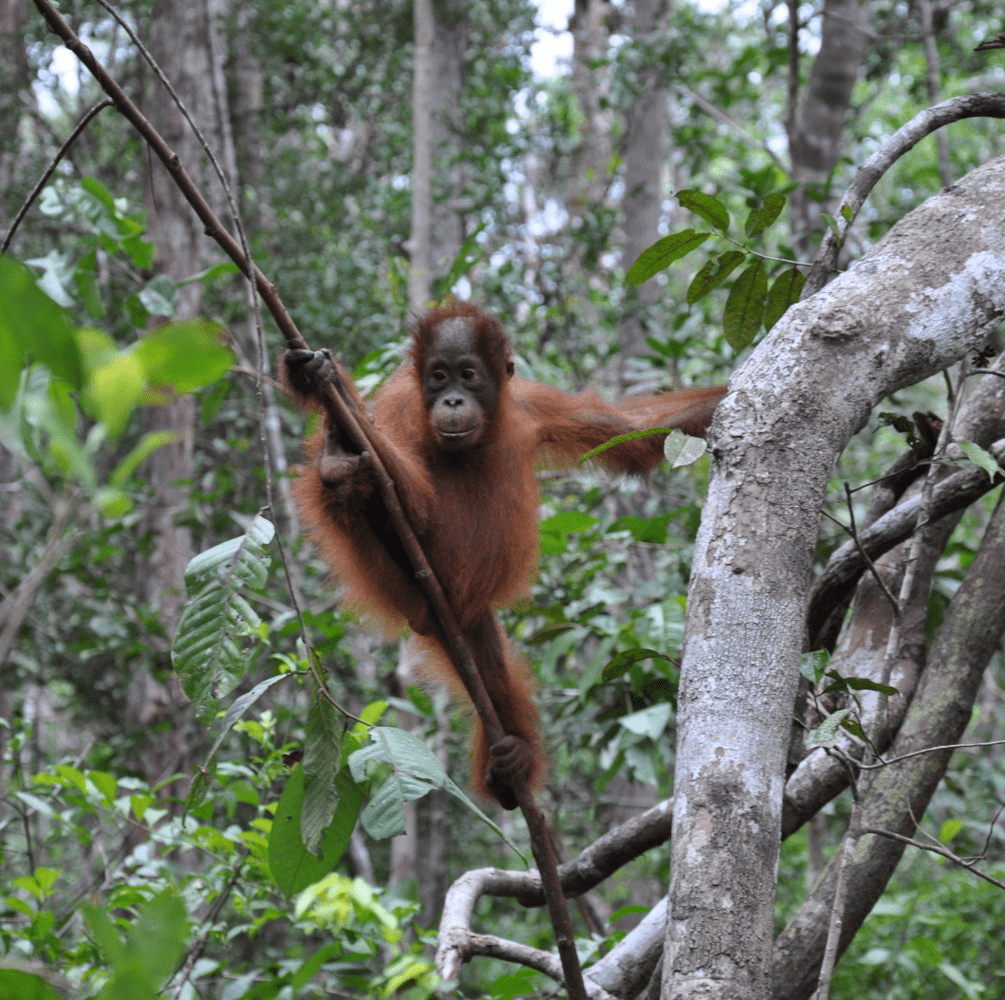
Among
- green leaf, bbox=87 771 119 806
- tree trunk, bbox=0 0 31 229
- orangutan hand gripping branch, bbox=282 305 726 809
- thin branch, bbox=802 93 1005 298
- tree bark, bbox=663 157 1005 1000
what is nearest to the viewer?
tree bark, bbox=663 157 1005 1000

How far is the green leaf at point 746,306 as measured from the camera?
2104 millimetres

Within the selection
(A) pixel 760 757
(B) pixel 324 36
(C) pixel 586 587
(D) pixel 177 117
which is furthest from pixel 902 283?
(B) pixel 324 36

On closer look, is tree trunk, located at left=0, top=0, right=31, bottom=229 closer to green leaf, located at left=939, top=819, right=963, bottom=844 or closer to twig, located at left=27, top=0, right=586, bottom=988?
twig, located at left=27, top=0, right=586, bottom=988

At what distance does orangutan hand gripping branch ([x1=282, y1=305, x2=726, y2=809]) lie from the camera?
2.66 metres

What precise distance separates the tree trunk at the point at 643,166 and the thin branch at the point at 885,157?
4.09 metres

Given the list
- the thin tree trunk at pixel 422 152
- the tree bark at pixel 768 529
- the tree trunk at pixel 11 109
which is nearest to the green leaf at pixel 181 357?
the tree bark at pixel 768 529

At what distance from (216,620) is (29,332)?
0.95 metres

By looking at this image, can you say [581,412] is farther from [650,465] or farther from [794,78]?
[794,78]

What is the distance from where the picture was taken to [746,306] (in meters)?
2.14

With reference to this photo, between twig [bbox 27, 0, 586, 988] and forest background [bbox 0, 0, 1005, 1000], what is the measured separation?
0.72 ft

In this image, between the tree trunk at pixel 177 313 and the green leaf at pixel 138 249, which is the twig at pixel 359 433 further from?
the tree trunk at pixel 177 313

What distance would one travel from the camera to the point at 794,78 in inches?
190

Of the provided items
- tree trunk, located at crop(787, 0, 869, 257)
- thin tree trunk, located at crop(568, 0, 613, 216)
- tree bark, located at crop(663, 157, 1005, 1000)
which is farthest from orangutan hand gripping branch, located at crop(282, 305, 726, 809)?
thin tree trunk, located at crop(568, 0, 613, 216)

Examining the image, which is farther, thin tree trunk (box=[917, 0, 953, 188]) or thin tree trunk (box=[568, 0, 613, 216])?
thin tree trunk (box=[568, 0, 613, 216])
